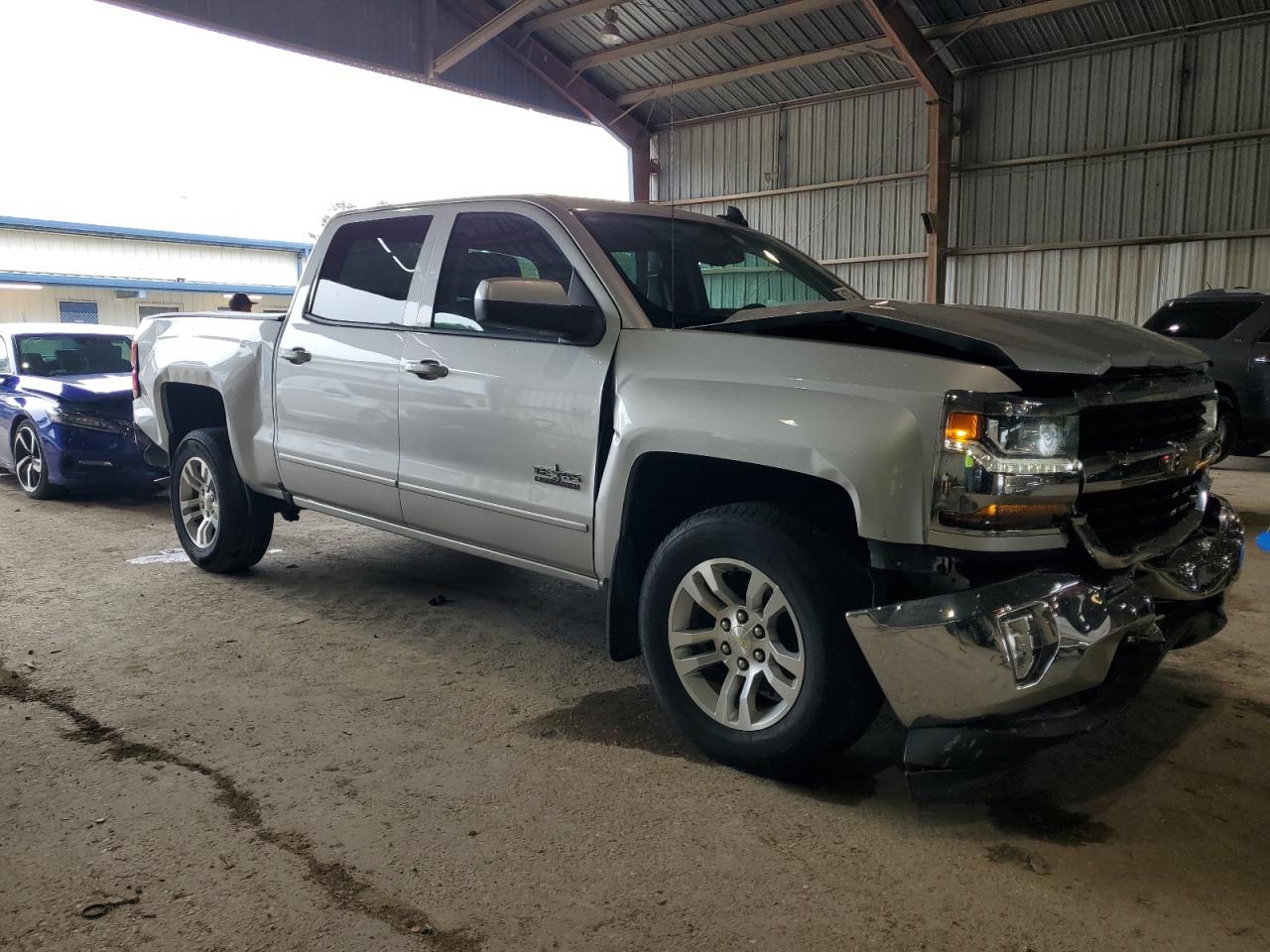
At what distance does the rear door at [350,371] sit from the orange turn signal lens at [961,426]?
2.38 metres

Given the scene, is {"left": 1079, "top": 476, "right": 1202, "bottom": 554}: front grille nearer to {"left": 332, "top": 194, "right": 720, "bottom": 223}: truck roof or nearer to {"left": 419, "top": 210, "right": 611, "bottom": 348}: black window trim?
{"left": 419, "top": 210, "right": 611, "bottom": 348}: black window trim

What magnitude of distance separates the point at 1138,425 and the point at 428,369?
8.29 ft

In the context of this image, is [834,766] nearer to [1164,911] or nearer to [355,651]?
[1164,911]

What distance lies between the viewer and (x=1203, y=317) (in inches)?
373

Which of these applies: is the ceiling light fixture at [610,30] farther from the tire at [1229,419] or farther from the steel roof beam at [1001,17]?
the tire at [1229,419]

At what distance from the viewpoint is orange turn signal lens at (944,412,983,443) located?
2.49 meters

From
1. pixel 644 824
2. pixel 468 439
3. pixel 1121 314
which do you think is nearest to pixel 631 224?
pixel 468 439

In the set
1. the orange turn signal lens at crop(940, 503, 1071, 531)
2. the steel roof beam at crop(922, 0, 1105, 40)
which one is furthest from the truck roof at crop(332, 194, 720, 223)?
the steel roof beam at crop(922, 0, 1105, 40)

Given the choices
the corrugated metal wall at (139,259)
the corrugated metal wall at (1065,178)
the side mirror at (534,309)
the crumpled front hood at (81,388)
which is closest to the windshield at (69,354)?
the crumpled front hood at (81,388)

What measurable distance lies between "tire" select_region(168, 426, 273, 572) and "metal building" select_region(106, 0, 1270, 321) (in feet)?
34.0

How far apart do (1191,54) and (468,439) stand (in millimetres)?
14499

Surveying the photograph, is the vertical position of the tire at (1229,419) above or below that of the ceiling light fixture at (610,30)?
below

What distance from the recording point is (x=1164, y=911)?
2305mm

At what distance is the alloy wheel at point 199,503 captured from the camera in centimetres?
533
